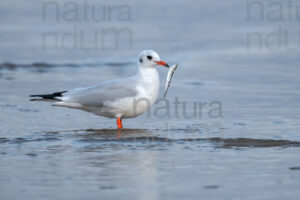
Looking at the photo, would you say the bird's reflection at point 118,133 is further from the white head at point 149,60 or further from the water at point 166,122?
the white head at point 149,60

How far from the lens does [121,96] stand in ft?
24.7

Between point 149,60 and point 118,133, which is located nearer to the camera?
point 118,133

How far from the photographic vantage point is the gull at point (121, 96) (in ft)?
24.6

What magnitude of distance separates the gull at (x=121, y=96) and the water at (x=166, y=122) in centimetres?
21

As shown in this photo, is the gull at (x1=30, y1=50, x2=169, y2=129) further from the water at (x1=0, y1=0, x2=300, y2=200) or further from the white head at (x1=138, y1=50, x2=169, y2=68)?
the water at (x1=0, y1=0, x2=300, y2=200)

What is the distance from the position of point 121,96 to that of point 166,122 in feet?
2.09

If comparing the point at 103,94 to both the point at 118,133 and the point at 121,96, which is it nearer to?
the point at 121,96

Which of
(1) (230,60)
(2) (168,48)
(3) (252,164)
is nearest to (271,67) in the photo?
(1) (230,60)

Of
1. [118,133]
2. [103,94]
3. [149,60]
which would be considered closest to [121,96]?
[103,94]

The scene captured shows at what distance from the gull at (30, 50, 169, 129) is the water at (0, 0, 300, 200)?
0.21 metres

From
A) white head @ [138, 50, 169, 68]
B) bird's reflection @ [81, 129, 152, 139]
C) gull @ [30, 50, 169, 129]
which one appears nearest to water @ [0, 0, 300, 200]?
bird's reflection @ [81, 129, 152, 139]

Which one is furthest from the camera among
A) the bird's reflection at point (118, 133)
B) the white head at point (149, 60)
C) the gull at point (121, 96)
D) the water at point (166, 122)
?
the white head at point (149, 60)

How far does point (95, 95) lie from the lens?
7676 mm

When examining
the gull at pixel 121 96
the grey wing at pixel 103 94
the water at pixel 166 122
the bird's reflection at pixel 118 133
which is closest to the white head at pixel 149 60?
the gull at pixel 121 96
